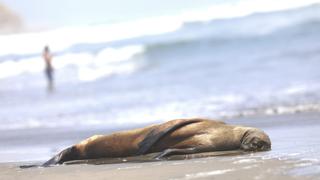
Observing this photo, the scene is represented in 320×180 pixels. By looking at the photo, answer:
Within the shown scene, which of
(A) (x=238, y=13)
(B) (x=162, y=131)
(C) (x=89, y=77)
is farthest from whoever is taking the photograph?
(A) (x=238, y=13)

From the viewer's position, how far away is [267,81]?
1426 centimetres

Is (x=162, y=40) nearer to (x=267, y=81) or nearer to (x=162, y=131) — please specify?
(x=267, y=81)

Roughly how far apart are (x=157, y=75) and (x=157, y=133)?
12419 mm

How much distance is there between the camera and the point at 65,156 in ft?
21.4

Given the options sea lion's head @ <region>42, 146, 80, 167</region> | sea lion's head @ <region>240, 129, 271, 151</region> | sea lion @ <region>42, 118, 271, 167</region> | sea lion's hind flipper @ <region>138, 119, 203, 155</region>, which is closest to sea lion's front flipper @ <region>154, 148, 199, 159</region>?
sea lion @ <region>42, 118, 271, 167</region>

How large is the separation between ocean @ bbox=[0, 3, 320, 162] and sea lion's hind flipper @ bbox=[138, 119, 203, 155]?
Result: 54.9 inches

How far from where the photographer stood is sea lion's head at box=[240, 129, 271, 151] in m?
6.30

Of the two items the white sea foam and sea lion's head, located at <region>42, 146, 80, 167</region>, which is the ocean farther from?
the white sea foam

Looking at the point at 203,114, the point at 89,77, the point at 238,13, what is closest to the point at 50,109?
the point at 203,114

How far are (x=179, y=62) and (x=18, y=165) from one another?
15.0 metres

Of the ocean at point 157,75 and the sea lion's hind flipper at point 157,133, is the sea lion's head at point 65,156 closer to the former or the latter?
the sea lion's hind flipper at point 157,133

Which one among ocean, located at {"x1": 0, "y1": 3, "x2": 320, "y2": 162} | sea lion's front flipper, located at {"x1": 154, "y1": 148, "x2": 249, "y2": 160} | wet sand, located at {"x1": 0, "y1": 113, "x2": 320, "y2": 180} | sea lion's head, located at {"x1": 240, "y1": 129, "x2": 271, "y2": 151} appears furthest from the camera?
ocean, located at {"x1": 0, "y1": 3, "x2": 320, "y2": 162}

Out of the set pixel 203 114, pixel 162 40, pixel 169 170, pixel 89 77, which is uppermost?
pixel 162 40

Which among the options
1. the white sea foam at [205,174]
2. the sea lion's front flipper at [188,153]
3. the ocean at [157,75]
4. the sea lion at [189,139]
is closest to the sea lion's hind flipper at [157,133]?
the sea lion at [189,139]
